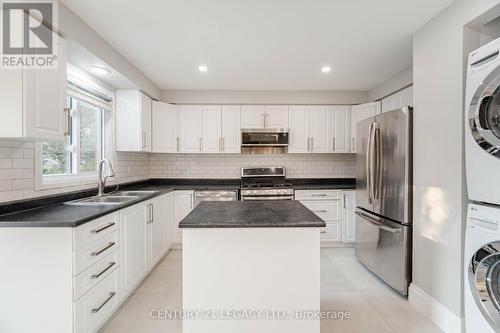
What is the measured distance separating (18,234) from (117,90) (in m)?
2.36

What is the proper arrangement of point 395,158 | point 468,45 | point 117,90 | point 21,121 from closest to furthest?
point 21,121 → point 468,45 → point 395,158 → point 117,90

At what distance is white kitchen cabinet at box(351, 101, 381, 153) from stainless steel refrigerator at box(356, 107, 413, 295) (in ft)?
3.65

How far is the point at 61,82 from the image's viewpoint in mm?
1826

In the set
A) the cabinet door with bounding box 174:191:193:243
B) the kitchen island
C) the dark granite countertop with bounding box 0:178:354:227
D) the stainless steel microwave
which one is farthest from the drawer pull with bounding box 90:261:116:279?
the stainless steel microwave

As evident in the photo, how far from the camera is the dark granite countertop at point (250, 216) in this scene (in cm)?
149

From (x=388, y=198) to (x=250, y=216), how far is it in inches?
65.8

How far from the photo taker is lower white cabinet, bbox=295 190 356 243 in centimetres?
376

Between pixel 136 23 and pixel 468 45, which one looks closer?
pixel 468 45

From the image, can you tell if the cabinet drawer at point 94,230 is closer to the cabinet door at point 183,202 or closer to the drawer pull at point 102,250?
the drawer pull at point 102,250

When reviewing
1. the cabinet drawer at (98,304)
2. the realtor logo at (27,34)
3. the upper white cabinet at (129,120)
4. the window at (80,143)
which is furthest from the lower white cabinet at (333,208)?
the realtor logo at (27,34)

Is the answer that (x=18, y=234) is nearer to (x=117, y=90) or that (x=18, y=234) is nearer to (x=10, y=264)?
(x=10, y=264)

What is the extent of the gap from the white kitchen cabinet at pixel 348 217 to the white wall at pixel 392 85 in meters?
1.65

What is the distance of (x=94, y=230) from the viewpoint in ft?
5.76

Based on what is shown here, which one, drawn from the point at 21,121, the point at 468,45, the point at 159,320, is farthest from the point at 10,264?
the point at 468,45
